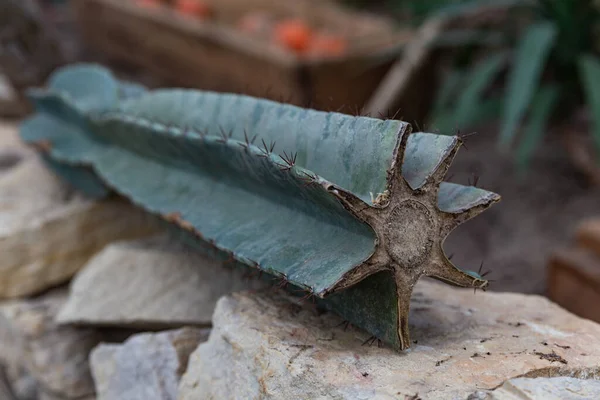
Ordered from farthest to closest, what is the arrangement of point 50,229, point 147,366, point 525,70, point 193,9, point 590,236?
point 193,9
point 525,70
point 590,236
point 50,229
point 147,366

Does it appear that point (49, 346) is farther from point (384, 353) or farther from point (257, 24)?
point (257, 24)

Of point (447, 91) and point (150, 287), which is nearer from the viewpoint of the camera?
point (150, 287)

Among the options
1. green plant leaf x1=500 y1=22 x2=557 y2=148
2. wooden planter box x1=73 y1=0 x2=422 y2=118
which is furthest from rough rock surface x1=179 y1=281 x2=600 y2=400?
wooden planter box x1=73 y1=0 x2=422 y2=118

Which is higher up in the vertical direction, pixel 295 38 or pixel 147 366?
pixel 295 38

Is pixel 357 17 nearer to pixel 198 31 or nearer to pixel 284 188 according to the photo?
pixel 198 31

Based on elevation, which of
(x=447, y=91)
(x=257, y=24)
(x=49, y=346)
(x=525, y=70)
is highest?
(x=525, y=70)

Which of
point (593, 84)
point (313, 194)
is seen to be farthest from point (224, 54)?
point (313, 194)

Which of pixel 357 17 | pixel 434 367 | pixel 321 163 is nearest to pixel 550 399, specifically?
pixel 434 367
